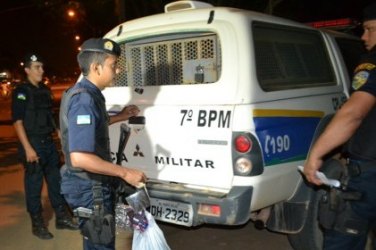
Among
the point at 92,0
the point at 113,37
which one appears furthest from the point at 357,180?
the point at 92,0

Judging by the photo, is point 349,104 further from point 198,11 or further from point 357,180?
point 198,11

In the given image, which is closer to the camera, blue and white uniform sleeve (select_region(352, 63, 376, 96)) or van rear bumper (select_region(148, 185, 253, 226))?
blue and white uniform sleeve (select_region(352, 63, 376, 96))

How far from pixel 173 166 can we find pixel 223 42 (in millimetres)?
991

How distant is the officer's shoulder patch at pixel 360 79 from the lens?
8.47 feet

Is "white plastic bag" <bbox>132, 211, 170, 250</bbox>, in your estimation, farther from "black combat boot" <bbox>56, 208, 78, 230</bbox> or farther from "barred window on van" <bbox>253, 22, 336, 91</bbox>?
"black combat boot" <bbox>56, 208, 78, 230</bbox>

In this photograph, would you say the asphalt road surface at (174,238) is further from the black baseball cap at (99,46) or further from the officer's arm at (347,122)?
the black baseball cap at (99,46)

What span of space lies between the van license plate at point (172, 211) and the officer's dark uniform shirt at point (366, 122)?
1245 mm

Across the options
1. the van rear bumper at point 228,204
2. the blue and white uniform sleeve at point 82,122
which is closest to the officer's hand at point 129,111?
the van rear bumper at point 228,204

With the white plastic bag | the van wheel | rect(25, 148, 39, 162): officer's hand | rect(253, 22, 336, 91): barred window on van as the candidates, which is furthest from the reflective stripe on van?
rect(25, 148, 39, 162): officer's hand

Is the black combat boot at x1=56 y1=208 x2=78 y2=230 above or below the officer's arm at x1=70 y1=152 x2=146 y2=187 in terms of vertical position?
below

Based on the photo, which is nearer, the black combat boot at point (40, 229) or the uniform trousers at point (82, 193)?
the uniform trousers at point (82, 193)

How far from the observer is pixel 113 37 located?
4258 mm

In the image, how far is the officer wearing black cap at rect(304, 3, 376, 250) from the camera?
8.38 feet

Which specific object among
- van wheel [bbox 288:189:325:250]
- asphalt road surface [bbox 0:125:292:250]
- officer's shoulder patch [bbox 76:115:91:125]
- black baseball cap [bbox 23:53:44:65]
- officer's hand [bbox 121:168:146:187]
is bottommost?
asphalt road surface [bbox 0:125:292:250]
